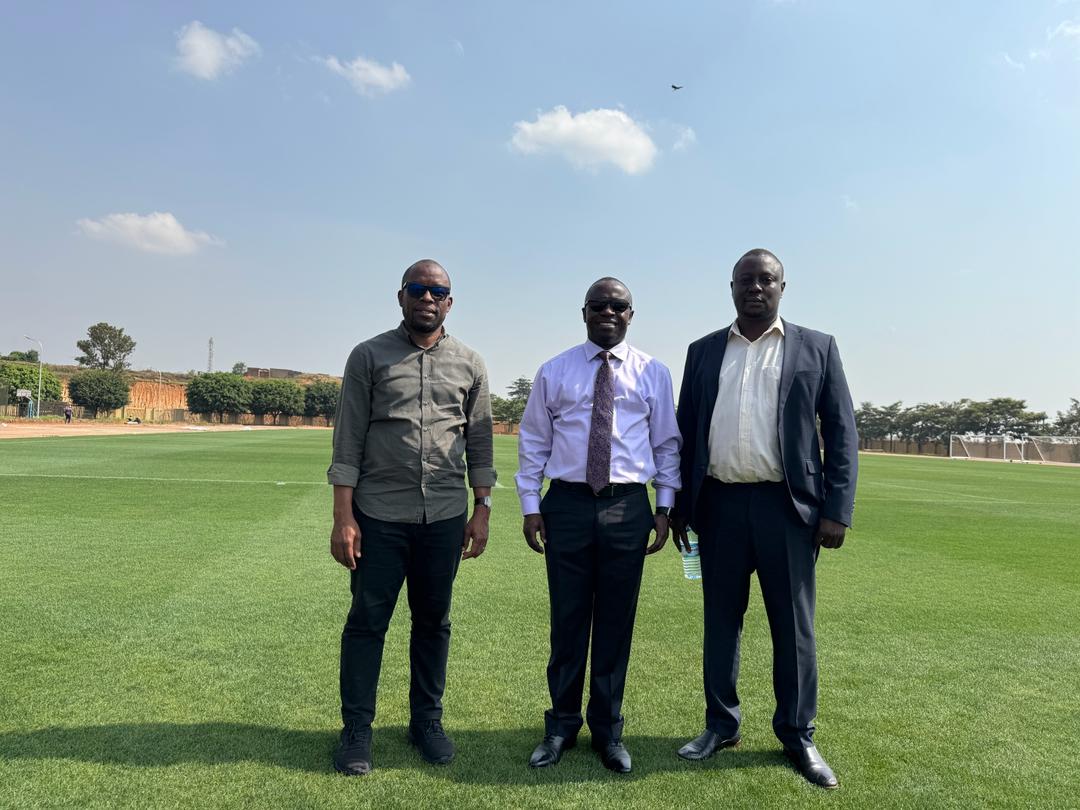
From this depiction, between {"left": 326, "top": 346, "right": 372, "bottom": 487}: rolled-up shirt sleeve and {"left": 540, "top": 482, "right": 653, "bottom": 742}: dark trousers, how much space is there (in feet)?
2.87

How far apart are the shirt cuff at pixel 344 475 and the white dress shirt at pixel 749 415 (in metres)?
Answer: 1.61

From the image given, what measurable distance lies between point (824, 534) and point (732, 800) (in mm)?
1173

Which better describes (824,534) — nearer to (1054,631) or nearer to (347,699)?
(347,699)

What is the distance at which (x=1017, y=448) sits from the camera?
211ft

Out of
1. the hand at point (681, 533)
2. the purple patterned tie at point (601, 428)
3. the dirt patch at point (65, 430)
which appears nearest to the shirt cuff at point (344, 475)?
the purple patterned tie at point (601, 428)

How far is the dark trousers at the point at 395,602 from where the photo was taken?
310 centimetres

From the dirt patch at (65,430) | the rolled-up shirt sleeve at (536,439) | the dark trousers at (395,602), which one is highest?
the rolled-up shirt sleeve at (536,439)

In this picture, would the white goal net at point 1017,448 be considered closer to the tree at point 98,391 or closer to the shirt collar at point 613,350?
the shirt collar at point 613,350

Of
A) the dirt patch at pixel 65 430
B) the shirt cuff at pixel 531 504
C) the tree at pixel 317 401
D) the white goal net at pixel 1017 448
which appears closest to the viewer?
the shirt cuff at pixel 531 504

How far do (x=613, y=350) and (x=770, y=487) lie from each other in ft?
3.09

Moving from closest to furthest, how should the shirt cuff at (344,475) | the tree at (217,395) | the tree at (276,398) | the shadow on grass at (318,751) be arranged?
the shadow on grass at (318,751) → the shirt cuff at (344,475) → the tree at (217,395) → the tree at (276,398)

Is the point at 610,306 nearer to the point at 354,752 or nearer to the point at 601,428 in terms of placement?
the point at 601,428

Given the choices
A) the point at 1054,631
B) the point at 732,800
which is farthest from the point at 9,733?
the point at 1054,631

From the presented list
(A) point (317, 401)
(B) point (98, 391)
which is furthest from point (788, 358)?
(A) point (317, 401)
